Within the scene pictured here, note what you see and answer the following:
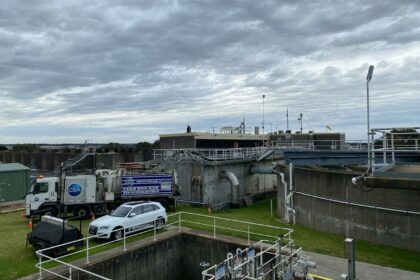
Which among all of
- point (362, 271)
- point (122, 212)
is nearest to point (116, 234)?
point (122, 212)

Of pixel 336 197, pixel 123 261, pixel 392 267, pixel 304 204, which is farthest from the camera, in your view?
pixel 304 204

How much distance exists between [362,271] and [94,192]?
1670 cm

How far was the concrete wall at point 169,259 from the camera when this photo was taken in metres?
15.5

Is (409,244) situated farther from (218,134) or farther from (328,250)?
(218,134)

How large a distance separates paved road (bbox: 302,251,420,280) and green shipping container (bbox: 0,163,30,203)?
23.7m

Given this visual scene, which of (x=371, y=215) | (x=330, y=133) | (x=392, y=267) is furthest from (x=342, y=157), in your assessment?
(x=330, y=133)

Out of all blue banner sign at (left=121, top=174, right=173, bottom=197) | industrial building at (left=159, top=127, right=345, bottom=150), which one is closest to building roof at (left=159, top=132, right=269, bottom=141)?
industrial building at (left=159, top=127, right=345, bottom=150)

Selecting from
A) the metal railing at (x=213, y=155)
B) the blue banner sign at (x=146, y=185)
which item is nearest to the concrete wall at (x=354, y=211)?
the blue banner sign at (x=146, y=185)

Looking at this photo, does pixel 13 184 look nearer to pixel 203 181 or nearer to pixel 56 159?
pixel 203 181

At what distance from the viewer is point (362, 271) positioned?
543 inches

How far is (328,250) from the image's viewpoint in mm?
16391

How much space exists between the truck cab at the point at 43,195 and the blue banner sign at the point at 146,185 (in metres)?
4.28

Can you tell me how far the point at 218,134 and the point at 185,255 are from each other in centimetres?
3455

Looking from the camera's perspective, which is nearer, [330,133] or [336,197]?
[336,197]
